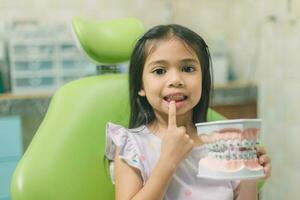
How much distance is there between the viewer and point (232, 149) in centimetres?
86

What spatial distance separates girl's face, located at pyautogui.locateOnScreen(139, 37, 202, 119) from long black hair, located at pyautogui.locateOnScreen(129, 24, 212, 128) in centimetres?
2

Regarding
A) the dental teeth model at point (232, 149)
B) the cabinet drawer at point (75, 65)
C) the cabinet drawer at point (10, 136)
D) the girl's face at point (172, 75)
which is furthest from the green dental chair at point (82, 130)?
the cabinet drawer at point (75, 65)

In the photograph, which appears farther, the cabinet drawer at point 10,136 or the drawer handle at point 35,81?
the drawer handle at point 35,81

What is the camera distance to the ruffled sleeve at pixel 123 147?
1041 mm

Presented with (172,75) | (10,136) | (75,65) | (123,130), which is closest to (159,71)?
(172,75)

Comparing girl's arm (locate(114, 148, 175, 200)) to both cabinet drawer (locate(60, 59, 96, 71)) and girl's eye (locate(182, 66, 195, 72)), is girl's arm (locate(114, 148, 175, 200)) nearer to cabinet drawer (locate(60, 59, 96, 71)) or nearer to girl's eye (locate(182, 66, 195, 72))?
girl's eye (locate(182, 66, 195, 72))

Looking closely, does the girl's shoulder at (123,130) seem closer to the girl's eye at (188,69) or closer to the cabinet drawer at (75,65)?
the girl's eye at (188,69)

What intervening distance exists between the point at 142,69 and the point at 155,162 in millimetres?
237

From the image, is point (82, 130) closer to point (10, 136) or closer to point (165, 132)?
point (165, 132)

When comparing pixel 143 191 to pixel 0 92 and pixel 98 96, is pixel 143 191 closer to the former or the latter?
pixel 98 96

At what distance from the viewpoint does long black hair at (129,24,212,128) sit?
1.09 meters

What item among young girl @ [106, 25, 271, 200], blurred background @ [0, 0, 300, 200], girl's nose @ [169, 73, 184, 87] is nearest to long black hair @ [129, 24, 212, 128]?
young girl @ [106, 25, 271, 200]

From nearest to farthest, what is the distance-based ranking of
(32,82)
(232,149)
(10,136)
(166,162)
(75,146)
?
(232,149) → (166,162) → (75,146) → (10,136) → (32,82)

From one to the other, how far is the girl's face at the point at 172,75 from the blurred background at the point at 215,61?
748 millimetres
